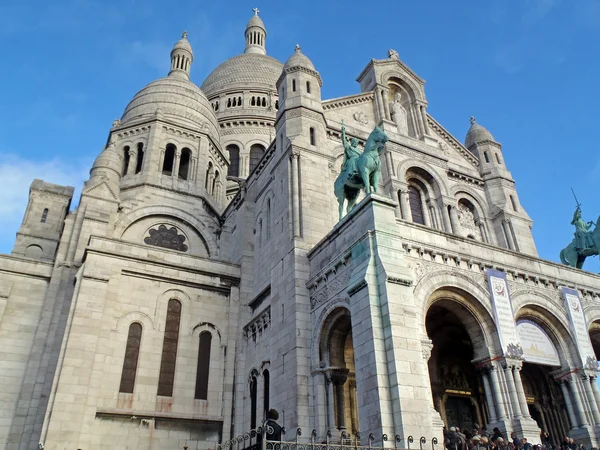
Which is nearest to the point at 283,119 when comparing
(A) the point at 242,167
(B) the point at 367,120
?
(B) the point at 367,120

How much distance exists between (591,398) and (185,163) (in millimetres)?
26117

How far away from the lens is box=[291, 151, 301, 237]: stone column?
20.6 metres

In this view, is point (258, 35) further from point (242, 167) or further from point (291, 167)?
point (291, 167)

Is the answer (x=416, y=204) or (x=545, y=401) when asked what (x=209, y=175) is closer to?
(x=416, y=204)

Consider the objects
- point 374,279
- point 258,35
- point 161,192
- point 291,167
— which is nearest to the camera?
point 374,279

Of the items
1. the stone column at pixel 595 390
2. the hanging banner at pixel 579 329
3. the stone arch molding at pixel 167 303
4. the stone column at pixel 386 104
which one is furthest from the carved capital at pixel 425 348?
the stone column at pixel 386 104

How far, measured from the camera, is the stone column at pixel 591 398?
17812mm

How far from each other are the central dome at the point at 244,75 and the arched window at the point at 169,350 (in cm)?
3356

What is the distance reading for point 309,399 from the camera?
56.1 ft

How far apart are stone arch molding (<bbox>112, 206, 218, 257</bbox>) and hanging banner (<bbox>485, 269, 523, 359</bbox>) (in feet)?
54.8

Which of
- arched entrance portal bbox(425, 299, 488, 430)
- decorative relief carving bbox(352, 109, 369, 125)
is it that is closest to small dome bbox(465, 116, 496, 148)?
decorative relief carving bbox(352, 109, 369, 125)

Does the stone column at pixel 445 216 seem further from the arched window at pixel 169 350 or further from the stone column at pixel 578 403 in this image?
the arched window at pixel 169 350

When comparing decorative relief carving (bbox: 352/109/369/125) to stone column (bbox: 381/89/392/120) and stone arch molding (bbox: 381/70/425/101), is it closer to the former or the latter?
stone column (bbox: 381/89/392/120)

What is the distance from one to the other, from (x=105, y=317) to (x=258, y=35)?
2153 inches
